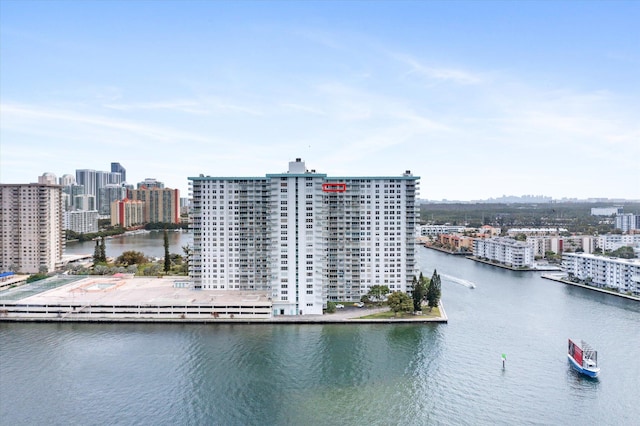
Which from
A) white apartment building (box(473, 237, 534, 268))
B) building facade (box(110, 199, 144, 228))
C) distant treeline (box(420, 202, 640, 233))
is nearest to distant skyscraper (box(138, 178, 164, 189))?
building facade (box(110, 199, 144, 228))

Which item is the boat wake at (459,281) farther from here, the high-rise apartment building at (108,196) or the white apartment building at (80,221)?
the high-rise apartment building at (108,196)

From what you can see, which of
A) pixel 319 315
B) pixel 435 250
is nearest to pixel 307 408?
pixel 319 315

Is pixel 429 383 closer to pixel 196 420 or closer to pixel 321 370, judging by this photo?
pixel 321 370

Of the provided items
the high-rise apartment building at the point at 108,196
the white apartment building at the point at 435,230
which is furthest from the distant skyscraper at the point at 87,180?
the white apartment building at the point at 435,230

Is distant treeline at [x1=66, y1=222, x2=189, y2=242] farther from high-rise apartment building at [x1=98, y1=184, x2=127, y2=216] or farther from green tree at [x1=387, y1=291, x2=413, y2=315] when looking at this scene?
green tree at [x1=387, y1=291, x2=413, y2=315]

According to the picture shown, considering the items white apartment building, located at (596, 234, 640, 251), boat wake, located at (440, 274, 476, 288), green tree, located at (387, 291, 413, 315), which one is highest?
white apartment building, located at (596, 234, 640, 251)

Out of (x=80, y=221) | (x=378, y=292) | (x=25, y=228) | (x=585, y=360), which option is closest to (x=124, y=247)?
(x=80, y=221)
